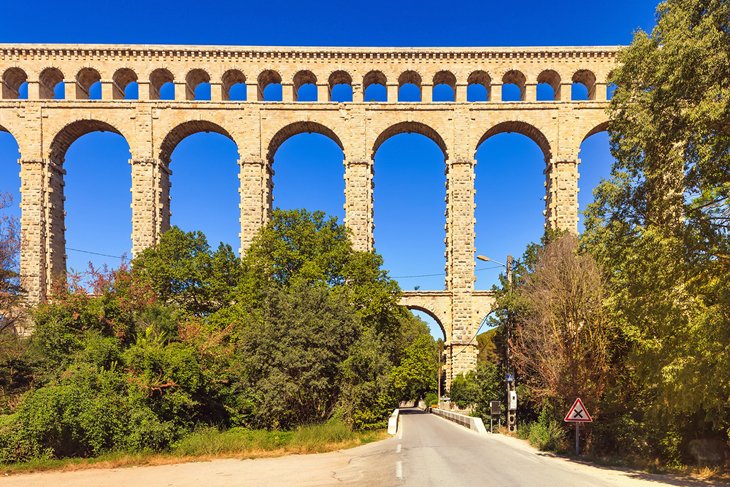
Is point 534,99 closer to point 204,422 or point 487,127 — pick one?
point 487,127

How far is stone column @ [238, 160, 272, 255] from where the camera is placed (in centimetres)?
3378

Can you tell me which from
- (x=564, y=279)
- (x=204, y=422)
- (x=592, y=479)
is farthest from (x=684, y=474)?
(x=204, y=422)

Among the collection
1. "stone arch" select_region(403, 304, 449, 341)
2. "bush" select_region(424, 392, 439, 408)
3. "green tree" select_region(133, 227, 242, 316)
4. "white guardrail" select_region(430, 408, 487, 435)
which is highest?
"green tree" select_region(133, 227, 242, 316)

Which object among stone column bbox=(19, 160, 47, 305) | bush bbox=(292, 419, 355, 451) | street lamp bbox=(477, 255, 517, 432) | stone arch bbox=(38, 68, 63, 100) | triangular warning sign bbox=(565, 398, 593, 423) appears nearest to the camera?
triangular warning sign bbox=(565, 398, 593, 423)

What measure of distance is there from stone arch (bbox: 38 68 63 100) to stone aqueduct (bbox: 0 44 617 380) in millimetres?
130

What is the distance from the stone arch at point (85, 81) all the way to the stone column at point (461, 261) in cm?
2748

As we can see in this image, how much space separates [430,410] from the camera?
57.0 meters

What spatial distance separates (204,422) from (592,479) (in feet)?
44.9

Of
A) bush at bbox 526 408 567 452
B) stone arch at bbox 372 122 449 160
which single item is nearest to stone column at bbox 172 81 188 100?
stone arch at bbox 372 122 449 160

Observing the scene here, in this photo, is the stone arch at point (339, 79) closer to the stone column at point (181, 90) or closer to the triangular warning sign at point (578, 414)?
the stone column at point (181, 90)

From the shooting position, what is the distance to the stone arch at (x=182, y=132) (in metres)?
34.4

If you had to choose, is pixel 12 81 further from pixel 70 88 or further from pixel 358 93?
pixel 358 93

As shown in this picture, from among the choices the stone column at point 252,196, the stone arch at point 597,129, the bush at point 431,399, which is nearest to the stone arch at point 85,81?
the stone column at point 252,196

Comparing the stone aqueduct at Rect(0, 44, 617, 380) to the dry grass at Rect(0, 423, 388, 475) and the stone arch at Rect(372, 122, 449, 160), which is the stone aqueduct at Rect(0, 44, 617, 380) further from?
the dry grass at Rect(0, 423, 388, 475)
